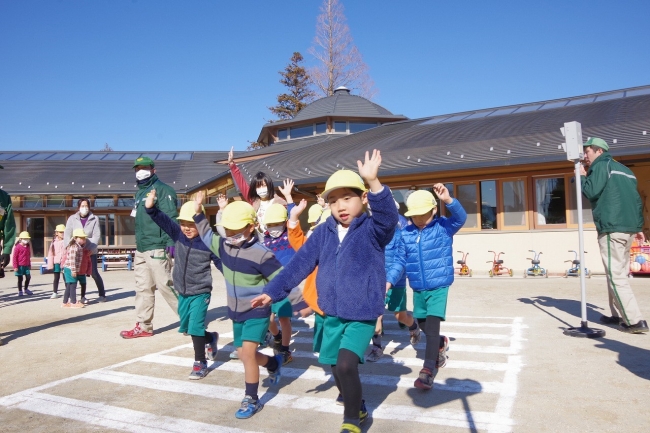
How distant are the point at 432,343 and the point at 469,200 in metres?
11.9

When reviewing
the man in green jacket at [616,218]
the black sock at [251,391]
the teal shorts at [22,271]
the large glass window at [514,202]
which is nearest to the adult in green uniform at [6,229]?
the black sock at [251,391]

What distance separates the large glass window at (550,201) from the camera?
14898mm

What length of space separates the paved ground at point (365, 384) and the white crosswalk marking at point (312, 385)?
0.01 meters

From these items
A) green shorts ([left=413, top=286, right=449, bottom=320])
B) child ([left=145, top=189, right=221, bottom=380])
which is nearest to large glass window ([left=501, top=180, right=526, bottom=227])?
green shorts ([left=413, top=286, right=449, bottom=320])

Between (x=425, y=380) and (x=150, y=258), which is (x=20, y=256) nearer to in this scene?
(x=150, y=258)

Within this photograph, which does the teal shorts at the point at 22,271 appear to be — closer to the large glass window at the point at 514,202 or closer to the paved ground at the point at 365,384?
the paved ground at the point at 365,384

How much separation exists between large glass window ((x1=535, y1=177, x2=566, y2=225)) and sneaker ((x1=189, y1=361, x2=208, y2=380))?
12.2m

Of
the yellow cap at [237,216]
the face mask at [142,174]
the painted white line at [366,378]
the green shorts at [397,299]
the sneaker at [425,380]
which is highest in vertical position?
the face mask at [142,174]

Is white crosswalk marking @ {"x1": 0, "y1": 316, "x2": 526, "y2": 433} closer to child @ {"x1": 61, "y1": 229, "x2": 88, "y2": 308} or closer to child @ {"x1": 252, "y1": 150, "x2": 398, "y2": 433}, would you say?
child @ {"x1": 252, "y1": 150, "x2": 398, "y2": 433}

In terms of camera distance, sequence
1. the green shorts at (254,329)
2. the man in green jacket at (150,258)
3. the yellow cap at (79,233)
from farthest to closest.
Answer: the yellow cap at (79,233), the man in green jacket at (150,258), the green shorts at (254,329)

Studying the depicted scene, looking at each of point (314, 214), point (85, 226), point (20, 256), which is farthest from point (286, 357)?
point (20, 256)

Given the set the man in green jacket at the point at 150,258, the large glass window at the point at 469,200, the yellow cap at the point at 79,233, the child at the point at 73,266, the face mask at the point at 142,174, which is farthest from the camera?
the large glass window at the point at 469,200

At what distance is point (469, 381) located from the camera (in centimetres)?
501

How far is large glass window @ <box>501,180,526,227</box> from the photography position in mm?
15352
